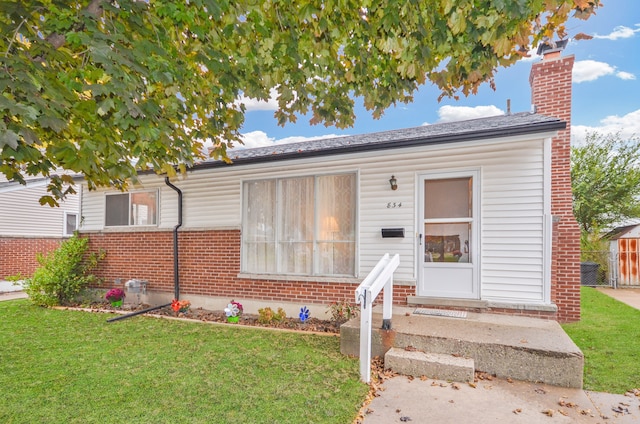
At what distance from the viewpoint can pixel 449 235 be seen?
5922 mm

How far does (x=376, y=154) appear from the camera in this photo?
6172 millimetres

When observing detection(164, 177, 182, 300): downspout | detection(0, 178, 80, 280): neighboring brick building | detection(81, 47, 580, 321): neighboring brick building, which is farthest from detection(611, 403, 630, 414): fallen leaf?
detection(0, 178, 80, 280): neighboring brick building

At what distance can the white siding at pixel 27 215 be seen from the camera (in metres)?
12.1

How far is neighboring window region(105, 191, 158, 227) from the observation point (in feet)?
27.0

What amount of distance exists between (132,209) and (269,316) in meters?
4.54

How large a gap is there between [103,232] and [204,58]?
22.5 feet

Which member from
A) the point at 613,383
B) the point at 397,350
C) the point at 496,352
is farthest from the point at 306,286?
the point at 613,383

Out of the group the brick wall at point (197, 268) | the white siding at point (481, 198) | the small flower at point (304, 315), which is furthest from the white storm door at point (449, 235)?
the small flower at point (304, 315)

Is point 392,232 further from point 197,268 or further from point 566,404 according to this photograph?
point 197,268

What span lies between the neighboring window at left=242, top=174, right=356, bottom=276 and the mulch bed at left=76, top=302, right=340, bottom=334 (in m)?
0.91

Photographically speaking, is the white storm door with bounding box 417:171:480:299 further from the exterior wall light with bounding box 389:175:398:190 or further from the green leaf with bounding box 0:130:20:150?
the green leaf with bounding box 0:130:20:150

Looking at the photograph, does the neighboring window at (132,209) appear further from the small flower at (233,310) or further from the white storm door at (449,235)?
the white storm door at (449,235)

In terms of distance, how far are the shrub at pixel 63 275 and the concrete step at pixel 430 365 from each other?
752cm

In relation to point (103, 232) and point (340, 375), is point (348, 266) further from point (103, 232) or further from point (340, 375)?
point (103, 232)
